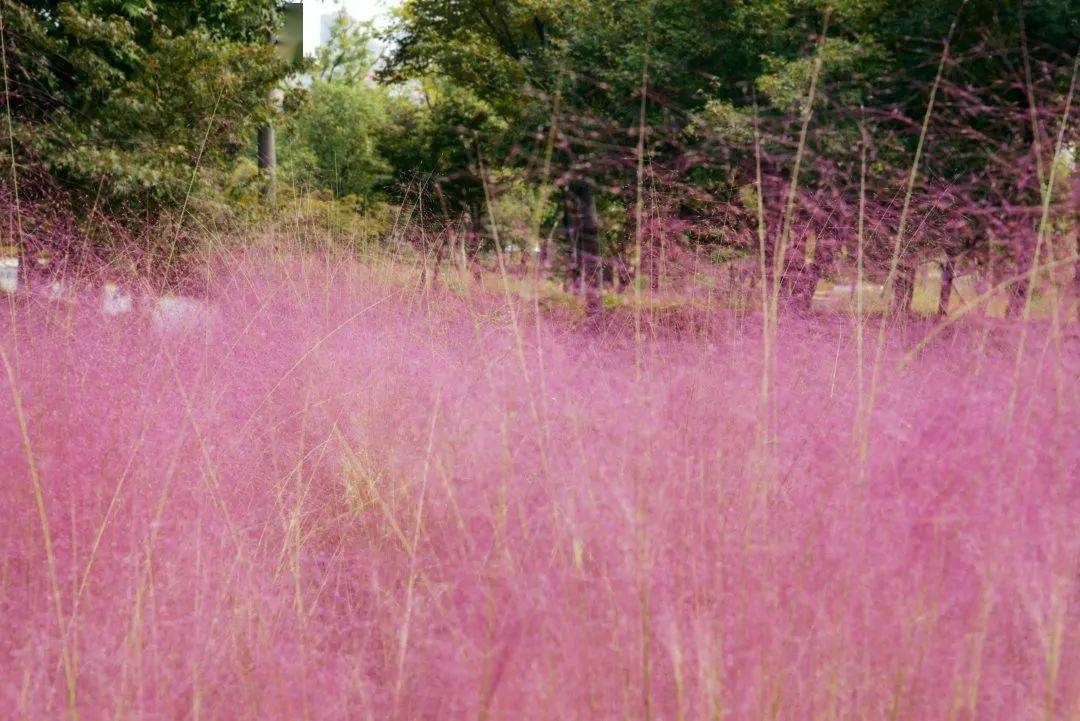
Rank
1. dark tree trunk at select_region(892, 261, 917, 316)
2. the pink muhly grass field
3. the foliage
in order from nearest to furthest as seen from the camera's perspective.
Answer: the pink muhly grass field, dark tree trunk at select_region(892, 261, 917, 316), the foliage

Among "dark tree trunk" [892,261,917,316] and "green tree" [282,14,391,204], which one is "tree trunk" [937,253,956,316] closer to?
"dark tree trunk" [892,261,917,316]

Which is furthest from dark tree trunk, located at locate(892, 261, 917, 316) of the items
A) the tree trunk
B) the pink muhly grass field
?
the pink muhly grass field

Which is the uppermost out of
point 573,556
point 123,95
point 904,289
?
point 123,95

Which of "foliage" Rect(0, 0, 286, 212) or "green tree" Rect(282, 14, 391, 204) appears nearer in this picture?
"foliage" Rect(0, 0, 286, 212)

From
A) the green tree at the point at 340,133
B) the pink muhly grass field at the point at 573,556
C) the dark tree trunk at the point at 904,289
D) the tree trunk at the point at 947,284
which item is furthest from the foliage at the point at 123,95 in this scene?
the green tree at the point at 340,133

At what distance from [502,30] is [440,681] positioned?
44.1 ft

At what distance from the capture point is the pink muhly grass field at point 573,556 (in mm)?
1148

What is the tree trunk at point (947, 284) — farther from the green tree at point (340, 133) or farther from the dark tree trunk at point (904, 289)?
the green tree at point (340, 133)

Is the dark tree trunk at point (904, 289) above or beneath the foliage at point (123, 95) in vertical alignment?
beneath

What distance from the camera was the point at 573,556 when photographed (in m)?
1.39

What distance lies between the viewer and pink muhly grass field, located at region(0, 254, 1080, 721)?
1148 millimetres

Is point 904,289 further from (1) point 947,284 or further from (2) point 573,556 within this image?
(2) point 573,556

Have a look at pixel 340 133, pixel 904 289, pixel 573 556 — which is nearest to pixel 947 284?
pixel 904 289

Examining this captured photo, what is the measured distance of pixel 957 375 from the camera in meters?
2.12
